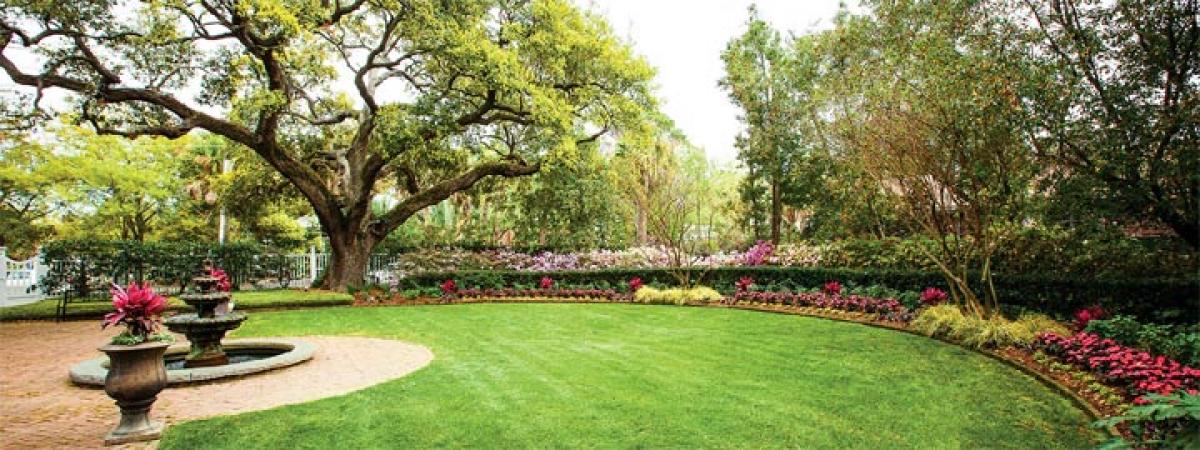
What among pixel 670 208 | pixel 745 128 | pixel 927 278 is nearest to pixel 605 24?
pixel 670 208

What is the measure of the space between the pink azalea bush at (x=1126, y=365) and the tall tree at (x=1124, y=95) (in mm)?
2316

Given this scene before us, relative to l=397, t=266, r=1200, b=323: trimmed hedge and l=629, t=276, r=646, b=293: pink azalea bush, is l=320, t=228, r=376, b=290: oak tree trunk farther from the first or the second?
l=629, t=276, r=646, b=293: pink azalea bush

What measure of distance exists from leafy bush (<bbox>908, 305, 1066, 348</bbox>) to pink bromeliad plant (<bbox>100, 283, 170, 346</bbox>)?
849cm

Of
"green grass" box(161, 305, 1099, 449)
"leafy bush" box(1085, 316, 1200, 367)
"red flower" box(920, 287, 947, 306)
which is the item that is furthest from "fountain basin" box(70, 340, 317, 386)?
"red flower" box(920, 287, 947, 306)

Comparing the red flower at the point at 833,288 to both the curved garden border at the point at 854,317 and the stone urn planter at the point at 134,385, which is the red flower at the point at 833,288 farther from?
the stone urn planter at the point at 134,385

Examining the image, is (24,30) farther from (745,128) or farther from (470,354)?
(745,128)

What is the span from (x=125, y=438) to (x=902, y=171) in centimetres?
895

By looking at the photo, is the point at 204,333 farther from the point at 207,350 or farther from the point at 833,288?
the point at 833,288

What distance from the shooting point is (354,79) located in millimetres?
13727

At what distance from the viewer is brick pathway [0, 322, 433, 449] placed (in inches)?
177

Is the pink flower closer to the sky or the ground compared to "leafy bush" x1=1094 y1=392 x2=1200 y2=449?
closer to the sky

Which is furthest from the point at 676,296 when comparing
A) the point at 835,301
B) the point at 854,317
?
the point at 854,317

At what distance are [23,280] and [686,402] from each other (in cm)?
1839

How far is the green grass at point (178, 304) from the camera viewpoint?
11.4m
